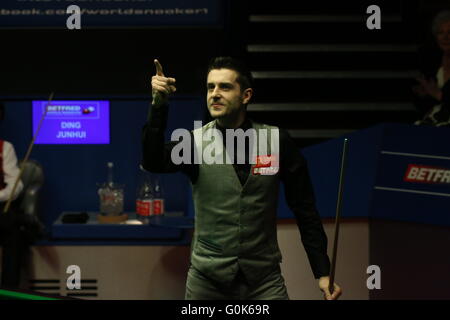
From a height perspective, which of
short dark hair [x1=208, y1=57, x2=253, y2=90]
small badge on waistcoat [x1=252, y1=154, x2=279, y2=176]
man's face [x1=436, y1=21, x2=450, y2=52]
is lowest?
small badge on waistcoat [x1=252, y1=154, x2=279, y2=176]

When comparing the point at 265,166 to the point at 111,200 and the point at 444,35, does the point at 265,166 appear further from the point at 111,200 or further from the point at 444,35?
the point at 111,200

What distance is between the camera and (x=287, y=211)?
14.2 ft

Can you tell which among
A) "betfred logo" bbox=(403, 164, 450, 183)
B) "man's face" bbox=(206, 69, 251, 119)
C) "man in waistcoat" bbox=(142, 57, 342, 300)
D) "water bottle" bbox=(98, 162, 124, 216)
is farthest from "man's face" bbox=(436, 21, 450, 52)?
"water bottle" bbox=(98, 162, 124, 216)

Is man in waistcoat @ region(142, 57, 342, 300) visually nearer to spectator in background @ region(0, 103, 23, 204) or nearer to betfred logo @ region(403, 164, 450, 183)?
betfred logo @ region(403, 164, 450, 183)

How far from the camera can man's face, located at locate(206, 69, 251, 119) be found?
8.90ft

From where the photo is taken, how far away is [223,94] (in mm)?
2719

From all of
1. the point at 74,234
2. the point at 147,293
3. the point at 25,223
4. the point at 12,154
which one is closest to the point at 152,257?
the point at 147,293

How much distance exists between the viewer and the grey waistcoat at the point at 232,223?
8.98ft

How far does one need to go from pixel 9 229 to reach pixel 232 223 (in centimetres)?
264

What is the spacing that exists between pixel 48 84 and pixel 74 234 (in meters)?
1.19

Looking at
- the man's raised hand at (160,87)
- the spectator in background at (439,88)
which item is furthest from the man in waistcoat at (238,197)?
the spectator in background at (439,88)

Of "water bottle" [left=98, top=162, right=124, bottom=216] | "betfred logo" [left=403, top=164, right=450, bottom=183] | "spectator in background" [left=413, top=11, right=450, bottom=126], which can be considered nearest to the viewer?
"betfred logo" [left=403, top=164, right=450, bottom=183]

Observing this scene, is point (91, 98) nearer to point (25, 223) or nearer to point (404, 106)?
point (25, 223)

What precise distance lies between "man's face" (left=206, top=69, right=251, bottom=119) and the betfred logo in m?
1.38
